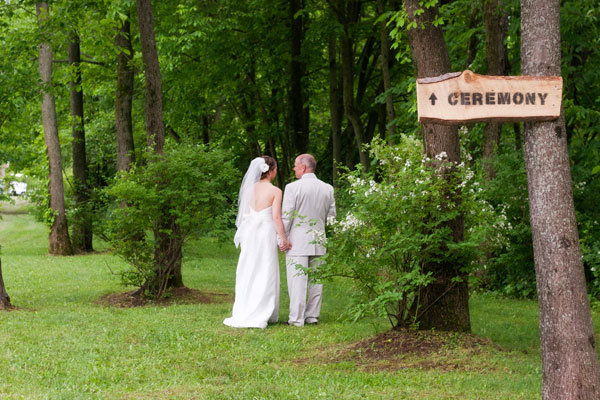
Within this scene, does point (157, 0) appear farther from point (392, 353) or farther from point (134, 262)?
point (392, 353)

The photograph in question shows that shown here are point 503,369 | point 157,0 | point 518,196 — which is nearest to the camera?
point 503,369

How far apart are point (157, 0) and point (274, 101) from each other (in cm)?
741

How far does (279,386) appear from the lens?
6.46m

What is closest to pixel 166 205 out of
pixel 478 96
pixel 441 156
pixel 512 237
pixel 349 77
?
pixel 441 156

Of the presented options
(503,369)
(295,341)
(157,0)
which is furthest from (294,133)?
(503,369)

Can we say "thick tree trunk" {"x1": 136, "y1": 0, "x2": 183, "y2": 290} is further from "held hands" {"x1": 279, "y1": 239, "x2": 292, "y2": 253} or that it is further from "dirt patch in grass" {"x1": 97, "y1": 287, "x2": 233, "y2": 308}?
"held hands" {"x1": 279, "y1": 239, "x2": 292, "y2": 253}

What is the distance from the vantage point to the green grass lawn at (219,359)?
6.34 m

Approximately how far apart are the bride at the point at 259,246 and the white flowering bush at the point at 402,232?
254 cm

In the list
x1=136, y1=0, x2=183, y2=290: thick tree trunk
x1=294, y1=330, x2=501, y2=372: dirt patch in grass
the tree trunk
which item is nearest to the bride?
x1=136, y1=0, x2=183, y2=290: thick tree trunk

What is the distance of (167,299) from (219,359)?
16.4ft

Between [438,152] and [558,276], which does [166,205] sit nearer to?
[438,152]

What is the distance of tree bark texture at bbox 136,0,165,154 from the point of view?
1302 cm

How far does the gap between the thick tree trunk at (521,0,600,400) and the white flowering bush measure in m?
1.87

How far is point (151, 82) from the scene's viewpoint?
13156 mm
